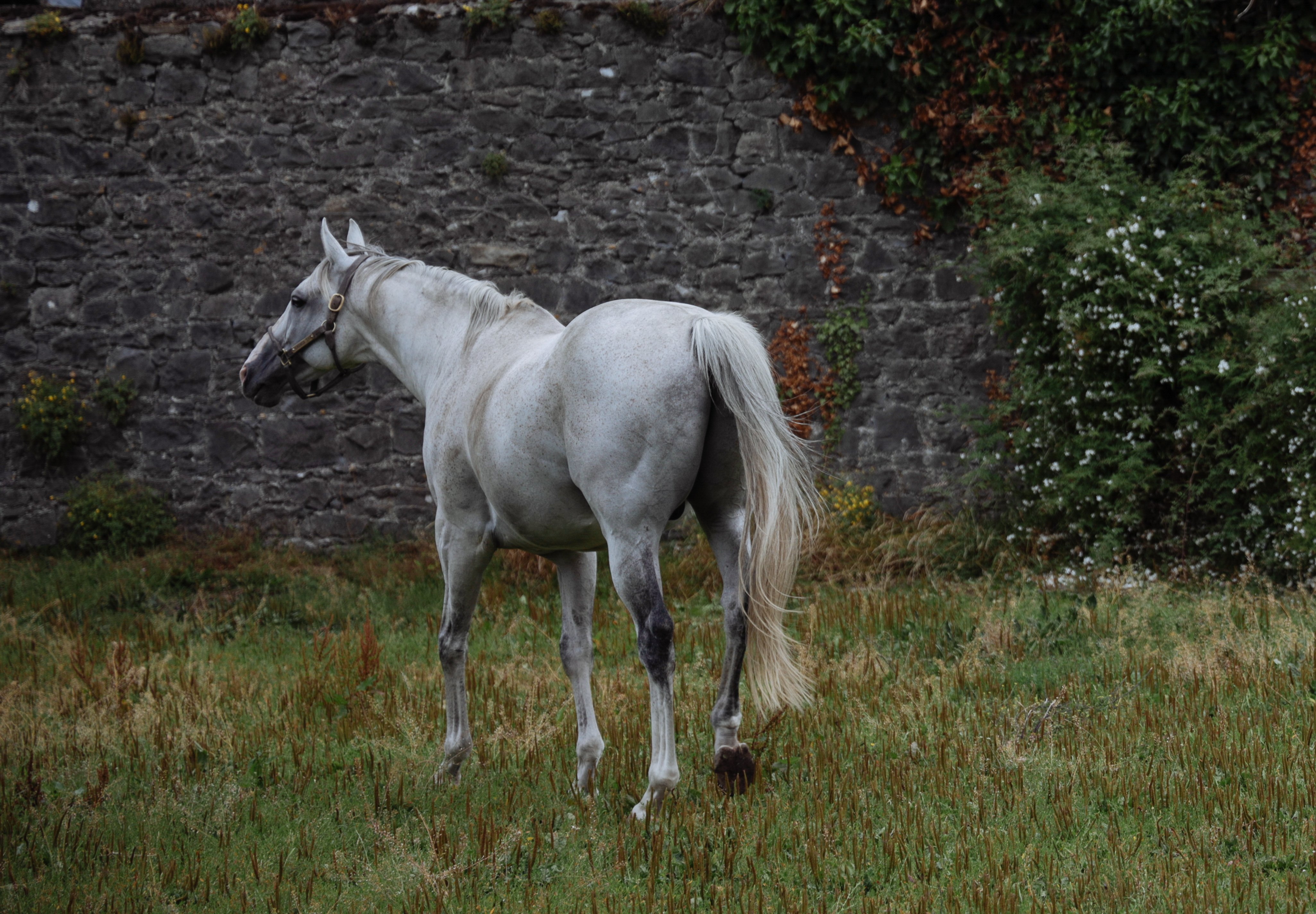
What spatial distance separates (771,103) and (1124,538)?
4.39 meters

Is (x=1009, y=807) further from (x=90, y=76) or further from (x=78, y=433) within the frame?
(x=90, y=76)

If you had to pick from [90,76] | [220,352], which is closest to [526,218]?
[220,352]

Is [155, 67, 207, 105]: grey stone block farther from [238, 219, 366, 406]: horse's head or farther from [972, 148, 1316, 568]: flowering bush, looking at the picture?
[972, 148, 1316, 568]: flowering bush

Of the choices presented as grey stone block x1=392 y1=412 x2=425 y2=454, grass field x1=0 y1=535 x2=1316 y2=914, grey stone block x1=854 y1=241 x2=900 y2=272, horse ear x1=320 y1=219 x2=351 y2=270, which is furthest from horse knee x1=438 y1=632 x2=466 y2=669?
grey stone block x1=854 y1=241 x2=900 y2=272

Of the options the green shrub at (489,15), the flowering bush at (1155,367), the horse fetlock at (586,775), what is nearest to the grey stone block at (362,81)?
the green shrub at (489,15)

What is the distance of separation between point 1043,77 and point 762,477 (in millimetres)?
6237

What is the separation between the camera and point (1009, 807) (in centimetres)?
332

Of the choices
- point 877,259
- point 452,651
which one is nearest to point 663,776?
point 452,651

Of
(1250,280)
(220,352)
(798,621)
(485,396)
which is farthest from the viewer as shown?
(220,352)

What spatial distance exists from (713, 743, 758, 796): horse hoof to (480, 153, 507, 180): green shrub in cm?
641

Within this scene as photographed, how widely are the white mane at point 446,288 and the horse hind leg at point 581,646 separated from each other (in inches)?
39.0

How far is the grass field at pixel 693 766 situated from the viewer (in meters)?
2.89

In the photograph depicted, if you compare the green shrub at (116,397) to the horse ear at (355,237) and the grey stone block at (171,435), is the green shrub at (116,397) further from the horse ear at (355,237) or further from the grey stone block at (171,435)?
the horse ear at (355,237)

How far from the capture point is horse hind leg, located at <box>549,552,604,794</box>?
3.84 meters
